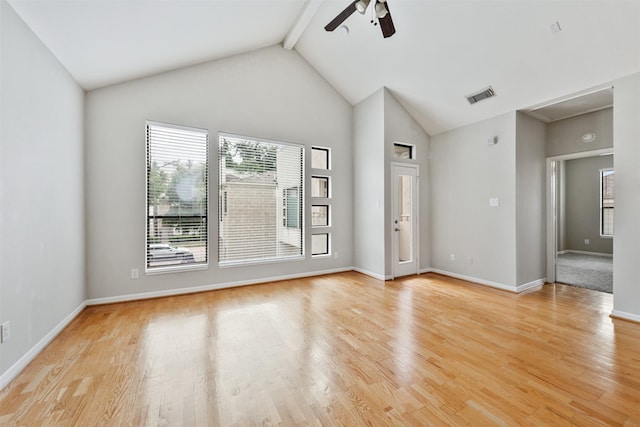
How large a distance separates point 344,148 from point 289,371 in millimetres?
4416

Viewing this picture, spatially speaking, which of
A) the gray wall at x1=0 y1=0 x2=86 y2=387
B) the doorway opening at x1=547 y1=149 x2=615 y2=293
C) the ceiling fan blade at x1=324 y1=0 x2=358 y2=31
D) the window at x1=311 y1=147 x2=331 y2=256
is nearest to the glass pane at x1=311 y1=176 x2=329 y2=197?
the window at x1=311 y1=147 x2=331 y2=256

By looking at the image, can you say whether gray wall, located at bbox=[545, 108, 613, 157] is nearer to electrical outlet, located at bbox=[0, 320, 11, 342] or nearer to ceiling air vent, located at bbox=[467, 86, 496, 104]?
ceiling air vent, located at bbox=[467, 86, 496, 104]

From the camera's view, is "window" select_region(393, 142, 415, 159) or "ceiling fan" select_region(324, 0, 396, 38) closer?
"ceiling fan" select_region(324, 0, 396, 38)

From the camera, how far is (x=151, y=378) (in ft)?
6.64

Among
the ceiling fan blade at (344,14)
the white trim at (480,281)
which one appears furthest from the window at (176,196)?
the white trim at (480,281)

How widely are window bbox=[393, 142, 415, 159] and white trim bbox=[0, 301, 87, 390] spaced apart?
17.5 feet

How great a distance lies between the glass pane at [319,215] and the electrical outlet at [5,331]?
3986 mm

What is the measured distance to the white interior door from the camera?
5.20m

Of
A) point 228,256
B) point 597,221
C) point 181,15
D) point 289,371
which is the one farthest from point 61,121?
point 597,221

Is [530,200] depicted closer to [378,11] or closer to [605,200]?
[378,11]

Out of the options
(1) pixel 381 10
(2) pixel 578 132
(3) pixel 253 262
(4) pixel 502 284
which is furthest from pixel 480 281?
(1) pixel 381 10

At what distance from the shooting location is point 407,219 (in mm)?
5316

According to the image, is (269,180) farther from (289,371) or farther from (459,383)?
(459,383)

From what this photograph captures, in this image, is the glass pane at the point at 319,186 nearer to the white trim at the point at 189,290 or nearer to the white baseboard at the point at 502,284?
the white trim at the point at 189,290
